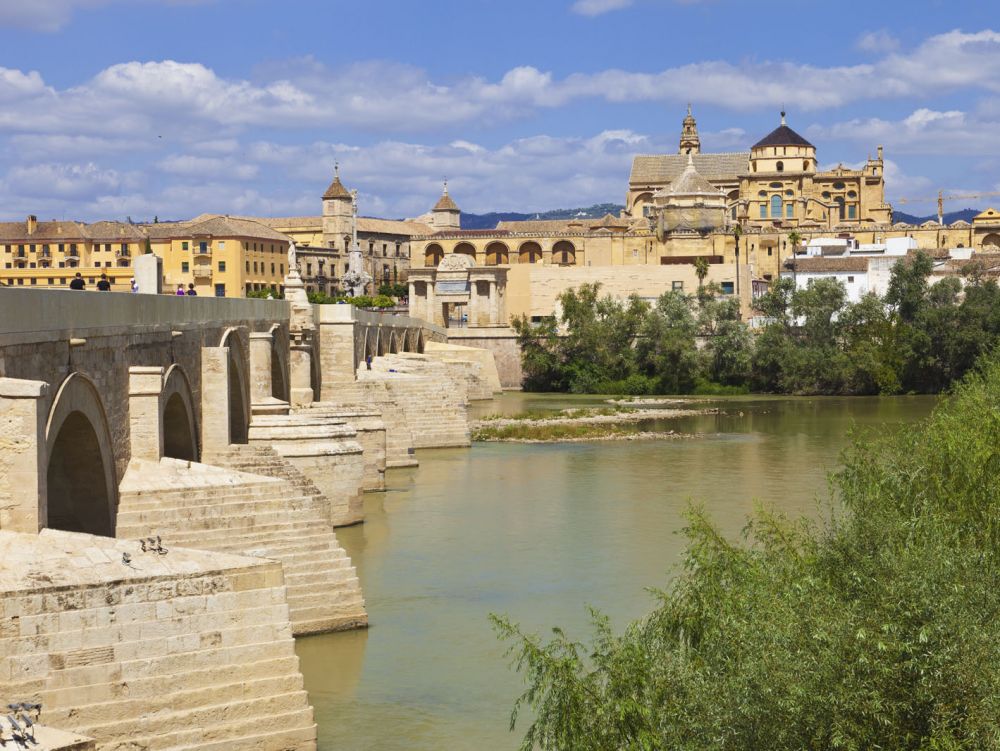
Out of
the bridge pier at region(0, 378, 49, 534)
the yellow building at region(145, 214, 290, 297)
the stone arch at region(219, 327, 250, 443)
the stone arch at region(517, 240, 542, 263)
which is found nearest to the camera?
the bridge pier at region(0, 378, 49, 534)

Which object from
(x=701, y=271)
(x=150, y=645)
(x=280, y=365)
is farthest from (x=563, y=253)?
(x=150, y=645)

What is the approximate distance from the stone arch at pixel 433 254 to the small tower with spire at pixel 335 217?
20520 mm

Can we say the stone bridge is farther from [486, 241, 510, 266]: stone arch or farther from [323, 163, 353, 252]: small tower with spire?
[323, 163, 353, 252]: small tower with spire

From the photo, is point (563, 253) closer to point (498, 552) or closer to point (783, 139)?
point (783, 139)

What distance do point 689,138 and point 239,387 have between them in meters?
85.7

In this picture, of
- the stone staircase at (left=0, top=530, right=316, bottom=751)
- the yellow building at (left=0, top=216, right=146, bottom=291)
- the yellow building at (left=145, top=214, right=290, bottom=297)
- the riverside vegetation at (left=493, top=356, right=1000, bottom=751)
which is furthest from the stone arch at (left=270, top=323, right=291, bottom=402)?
the yellow building at (left=145, top=214, right=290, bottom=297)

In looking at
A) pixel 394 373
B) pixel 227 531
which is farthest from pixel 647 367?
pixel 227 531

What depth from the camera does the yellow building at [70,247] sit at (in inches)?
2258

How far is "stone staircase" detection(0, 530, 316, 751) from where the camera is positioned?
9.71m

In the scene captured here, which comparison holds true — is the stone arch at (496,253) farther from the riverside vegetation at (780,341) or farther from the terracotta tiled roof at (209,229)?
the riverside vegetation at (780,341)

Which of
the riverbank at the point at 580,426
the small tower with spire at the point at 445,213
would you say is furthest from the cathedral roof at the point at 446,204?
the riverbank at the point at 580,426

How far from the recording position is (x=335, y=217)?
10850 centimetres

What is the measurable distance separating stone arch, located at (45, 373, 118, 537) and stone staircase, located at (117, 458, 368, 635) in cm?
26

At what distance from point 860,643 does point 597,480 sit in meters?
22.3
